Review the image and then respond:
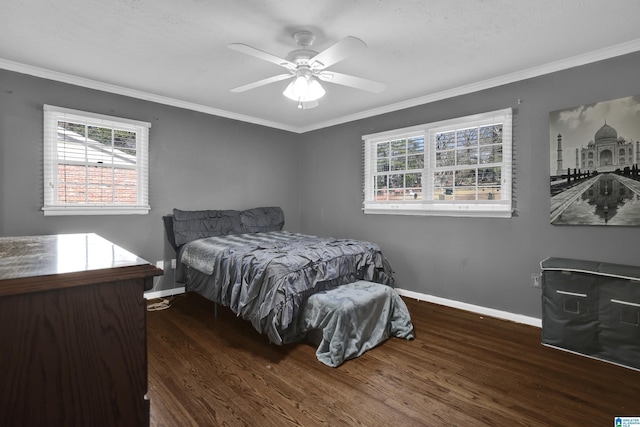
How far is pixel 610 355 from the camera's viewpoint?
238 cm

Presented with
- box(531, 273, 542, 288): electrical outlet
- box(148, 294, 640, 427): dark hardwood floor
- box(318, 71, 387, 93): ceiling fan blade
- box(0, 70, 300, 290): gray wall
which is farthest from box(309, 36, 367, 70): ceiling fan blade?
box(531, 273, 542, 288): electrical outlet

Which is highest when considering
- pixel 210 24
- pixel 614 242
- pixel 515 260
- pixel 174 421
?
pixel 210 24

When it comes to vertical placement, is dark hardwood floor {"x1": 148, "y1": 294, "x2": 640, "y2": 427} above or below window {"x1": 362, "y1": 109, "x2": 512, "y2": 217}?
below

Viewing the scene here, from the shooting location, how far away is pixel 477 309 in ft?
11.4

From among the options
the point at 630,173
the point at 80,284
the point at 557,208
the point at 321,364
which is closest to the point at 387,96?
the point at 557,208

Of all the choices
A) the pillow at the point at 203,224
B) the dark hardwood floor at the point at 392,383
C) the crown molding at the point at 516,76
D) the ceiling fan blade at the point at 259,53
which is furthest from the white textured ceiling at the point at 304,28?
the dark hardwood floor at the point at 392,383

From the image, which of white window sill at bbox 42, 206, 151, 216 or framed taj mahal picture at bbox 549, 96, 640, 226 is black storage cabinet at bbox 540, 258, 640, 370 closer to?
framed taj mahal picture at bbox 549, 96, 640, 226

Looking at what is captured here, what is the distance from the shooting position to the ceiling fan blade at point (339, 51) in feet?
6.39

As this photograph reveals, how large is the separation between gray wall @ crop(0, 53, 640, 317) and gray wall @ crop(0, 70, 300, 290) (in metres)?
0.01

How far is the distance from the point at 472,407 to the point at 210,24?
117 inches

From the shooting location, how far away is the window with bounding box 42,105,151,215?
10.6 feet

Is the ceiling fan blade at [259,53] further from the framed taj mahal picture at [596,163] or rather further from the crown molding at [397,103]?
the framed taj mahal picture at [596,163]

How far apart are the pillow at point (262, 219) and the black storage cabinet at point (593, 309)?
10.8ft

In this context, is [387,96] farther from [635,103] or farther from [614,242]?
[614,242]
